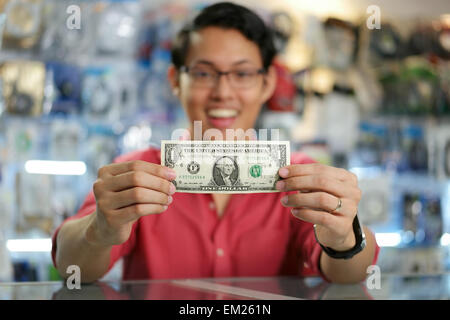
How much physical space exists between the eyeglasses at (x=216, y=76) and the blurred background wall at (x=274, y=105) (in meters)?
0.96

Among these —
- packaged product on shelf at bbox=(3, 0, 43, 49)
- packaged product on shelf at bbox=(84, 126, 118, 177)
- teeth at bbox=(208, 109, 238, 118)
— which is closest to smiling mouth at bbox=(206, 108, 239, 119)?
teeth at bbox=(208, 109, 238, 118)

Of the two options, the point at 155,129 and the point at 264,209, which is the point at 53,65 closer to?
the point at 155,129

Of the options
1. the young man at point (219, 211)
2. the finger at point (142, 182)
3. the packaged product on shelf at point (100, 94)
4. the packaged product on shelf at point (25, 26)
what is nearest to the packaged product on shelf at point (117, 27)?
the packaged product on shelf at point (100, 94)

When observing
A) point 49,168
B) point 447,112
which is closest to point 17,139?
point 49,168

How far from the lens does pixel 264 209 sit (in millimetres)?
1396

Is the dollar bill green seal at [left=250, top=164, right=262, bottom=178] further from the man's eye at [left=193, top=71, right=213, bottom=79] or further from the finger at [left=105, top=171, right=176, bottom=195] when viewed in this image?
the man's eye at [left=193, top=71, right=213, bottom=79]

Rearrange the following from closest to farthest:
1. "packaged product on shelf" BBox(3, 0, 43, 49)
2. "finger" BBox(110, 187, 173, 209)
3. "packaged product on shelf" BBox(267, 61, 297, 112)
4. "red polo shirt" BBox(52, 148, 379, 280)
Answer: "finger" BBox(110, 187, 173, 209)
"red polo shirt" BBox(52, 148, 379, 280)
"packaged product on shelf" BBox(3, 0, 43, 49)
"packaged product on shelf" BBox(267, 61, 297, 112)

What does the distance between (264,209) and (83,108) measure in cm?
139

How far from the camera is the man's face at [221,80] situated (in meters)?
1.21

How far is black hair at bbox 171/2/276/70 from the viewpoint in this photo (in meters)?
1.23

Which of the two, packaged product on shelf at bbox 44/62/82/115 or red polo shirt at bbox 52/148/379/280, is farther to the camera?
packaged product on shelf at bbox 44/62/82/115

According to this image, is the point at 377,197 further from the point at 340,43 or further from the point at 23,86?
the point at 23,86

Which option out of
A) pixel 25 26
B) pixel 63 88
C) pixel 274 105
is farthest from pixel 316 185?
pixel 25 26

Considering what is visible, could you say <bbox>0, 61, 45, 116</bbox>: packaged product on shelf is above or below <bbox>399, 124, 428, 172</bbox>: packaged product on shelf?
above
